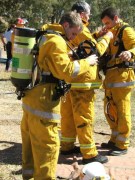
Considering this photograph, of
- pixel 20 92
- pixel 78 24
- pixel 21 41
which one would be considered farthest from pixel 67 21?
pixel 20 92

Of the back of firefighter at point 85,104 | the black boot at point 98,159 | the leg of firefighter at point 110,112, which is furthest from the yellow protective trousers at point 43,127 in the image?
the leg of firefighter at point 110,112

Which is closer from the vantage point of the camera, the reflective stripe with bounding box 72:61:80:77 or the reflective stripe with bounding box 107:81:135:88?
the reflective stripe with bounding box 72:61:80:77

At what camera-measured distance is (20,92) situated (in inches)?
178

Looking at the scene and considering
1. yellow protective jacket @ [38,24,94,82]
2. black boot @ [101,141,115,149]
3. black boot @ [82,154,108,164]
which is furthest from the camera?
black boot @ [101,141,115,149]

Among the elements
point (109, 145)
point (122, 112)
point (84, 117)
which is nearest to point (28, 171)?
point (84, 117)

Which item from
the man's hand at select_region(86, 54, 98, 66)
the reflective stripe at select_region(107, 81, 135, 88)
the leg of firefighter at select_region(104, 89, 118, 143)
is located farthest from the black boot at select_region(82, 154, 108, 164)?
the man's hand at select_region(86, 54, 98, 66)

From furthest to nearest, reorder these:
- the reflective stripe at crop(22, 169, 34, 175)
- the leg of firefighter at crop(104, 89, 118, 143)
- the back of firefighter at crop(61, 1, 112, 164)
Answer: the leg of firefighter at crop(104, 89, 118, 143) < the back of firefighter at crop(61, 1, 112, 164) < the reflective stripe at crop(22, 169, 34, 175)

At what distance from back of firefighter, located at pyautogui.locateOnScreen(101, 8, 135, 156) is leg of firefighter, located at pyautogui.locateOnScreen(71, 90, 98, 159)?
0.63 meters

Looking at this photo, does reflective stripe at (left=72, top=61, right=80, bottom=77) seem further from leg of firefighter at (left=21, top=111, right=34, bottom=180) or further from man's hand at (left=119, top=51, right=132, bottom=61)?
man's hand at (left=119, top=51, right=132, bottom=61)

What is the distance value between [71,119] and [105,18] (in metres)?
1.54

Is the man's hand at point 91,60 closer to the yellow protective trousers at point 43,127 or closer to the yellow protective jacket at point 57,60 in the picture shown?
the yellow protective jacket at point 57,60

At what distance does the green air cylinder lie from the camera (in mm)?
4367

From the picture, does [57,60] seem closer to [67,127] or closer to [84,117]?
[84,117]

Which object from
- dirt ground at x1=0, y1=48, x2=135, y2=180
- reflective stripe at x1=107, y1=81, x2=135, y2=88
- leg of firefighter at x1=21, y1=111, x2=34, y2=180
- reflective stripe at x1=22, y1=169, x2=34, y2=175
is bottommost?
dirt ground at x1=0, y1=48, x2=135, y2=180
